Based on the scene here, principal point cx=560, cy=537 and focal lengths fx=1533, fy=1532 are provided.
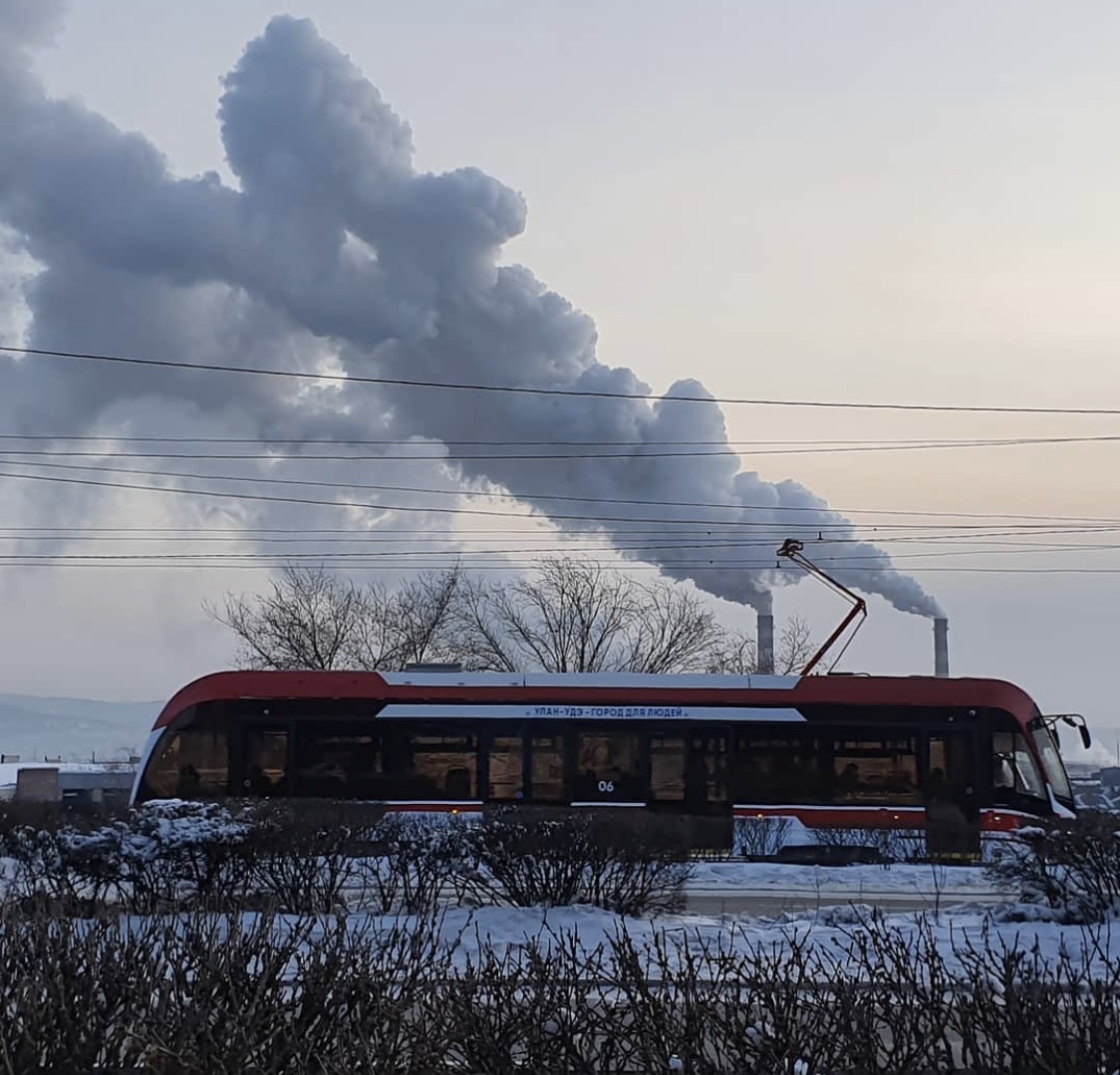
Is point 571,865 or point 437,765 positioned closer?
point 571,865

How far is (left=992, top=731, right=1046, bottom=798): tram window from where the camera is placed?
21.2 meters

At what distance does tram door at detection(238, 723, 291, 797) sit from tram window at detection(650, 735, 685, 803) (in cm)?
505

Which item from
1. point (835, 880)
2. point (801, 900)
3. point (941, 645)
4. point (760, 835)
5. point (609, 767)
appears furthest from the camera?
point (941, 645)

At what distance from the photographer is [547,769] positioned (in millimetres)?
21266

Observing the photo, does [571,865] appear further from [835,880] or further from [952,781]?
[952,781]

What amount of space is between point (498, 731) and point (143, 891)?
30.6 ft

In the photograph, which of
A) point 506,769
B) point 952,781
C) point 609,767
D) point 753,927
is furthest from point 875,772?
point 753,927

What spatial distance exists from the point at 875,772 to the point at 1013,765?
1.92 metres

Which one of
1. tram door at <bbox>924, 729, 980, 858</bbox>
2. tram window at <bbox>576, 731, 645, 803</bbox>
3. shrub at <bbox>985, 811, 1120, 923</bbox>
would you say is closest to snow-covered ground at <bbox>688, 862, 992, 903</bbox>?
tram door at <bbox>924, 729, 980, 858</bbox>

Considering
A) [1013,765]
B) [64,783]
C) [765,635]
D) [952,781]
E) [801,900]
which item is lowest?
[801,900]

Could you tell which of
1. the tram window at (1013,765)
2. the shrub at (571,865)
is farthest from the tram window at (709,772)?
the shrub at (571,865)

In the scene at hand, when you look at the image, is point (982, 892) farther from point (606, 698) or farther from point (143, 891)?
point (143, 891)

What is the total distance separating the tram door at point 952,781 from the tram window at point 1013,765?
32 cm

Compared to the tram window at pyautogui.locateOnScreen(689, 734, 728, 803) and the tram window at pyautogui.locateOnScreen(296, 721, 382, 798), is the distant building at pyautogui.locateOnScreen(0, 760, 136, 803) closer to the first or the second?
the tram window at pyautogui.locateOnScreen(296, 721, 382, 798)
